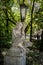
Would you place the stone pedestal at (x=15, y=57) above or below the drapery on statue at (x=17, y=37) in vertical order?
below

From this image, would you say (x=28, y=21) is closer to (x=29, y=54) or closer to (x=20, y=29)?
(x=20, y=29)

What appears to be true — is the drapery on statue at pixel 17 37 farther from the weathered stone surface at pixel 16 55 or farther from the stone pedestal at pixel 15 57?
the stone pedestal at pixel 15 57

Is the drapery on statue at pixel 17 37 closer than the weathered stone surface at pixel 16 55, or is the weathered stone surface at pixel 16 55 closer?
the weathered stone surface at pixel 16 55

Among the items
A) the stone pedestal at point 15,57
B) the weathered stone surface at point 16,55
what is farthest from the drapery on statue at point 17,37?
the stone pedestal at point 15,57

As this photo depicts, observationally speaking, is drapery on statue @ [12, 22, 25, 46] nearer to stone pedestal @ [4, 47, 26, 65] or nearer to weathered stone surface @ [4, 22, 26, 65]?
weathered stone surface @ [4, 22, 26, 65]

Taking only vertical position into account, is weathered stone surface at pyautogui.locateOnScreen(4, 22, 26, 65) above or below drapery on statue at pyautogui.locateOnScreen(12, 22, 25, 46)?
below

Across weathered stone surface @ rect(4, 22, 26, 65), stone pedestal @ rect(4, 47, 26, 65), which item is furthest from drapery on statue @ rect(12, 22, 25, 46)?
stone pedestal @ rect(4, 47, 26, 65)

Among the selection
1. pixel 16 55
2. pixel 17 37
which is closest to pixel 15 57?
pixel 16 55

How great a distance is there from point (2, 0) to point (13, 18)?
1424 millimetres

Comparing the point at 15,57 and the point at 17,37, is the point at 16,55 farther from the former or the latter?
the point at 17,37

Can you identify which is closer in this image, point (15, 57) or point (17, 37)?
point (15, 57)

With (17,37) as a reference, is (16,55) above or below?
below

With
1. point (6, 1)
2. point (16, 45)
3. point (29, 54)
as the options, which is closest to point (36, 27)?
point (6, 1)

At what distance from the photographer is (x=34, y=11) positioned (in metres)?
8.73
